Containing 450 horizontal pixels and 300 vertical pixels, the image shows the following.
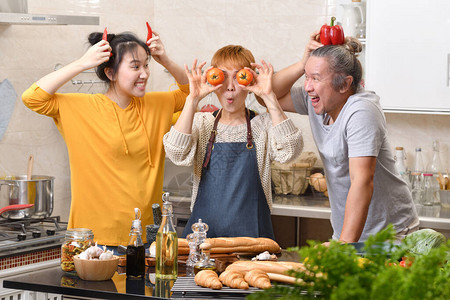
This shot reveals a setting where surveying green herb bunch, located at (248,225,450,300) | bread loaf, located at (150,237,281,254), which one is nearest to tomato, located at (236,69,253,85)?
bread loaf, located at (150,237,281,254)

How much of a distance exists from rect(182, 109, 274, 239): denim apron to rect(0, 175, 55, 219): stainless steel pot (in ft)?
3.33

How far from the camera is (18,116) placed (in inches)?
134

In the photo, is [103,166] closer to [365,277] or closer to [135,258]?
[135,258]

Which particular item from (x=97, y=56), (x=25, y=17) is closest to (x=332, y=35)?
(x=97, y=56)

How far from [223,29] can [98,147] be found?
81.3 inches

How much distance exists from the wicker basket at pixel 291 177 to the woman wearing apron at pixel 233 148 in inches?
53.9

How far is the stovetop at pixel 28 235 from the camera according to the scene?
9.14 ft

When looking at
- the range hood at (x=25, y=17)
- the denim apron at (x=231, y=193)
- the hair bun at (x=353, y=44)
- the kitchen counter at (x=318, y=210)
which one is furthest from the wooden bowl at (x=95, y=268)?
the kitchen counter at (x=318, y=210)

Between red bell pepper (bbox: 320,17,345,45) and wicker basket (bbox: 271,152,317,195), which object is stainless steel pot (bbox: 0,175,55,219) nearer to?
wicker basket (bbox: 271,152,317,195)

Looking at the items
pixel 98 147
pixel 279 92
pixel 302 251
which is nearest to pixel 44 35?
pixel 98 147

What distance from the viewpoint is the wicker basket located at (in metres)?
3.81

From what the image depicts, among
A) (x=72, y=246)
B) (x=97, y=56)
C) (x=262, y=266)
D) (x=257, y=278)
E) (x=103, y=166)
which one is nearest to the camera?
(x=257, y=278)

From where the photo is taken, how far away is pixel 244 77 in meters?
2.31

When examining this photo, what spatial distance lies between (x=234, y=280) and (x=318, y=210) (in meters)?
1.84
